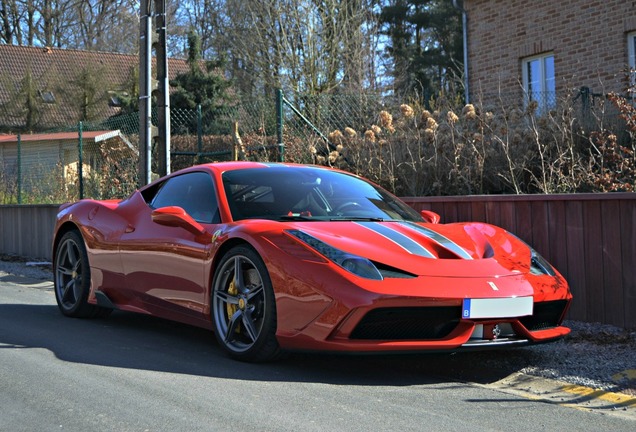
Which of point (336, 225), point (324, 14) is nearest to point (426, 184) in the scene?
point (336, 225)

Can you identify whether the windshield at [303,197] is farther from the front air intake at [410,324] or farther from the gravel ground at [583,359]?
the gravel ground at [583,359]

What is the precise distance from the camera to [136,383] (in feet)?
15.4

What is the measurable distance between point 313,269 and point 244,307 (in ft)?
2.23

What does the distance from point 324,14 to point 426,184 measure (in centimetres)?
1613

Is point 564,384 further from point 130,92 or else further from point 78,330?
point 130,92

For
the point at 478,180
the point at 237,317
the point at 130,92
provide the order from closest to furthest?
1. the point at 237,317
2. the point at 478,180
3. the point at 130,92

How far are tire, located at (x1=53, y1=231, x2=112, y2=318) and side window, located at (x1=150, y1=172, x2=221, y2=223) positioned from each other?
0.97 meters

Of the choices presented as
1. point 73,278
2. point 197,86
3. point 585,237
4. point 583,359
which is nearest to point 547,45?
point 585,237

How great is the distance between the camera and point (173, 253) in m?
5.81

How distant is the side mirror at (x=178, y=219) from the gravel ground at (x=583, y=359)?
194 cm

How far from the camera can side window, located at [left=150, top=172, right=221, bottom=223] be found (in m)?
5.80

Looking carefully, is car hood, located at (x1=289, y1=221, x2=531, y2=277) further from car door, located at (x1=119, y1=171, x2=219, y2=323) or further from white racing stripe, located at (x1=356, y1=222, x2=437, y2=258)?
car door, located at (x1=119, y1=171, x2=219, y2=323)

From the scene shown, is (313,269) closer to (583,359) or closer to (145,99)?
(583,359)

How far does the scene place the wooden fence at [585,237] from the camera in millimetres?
6027
